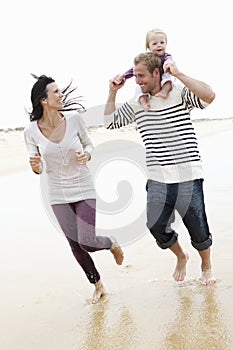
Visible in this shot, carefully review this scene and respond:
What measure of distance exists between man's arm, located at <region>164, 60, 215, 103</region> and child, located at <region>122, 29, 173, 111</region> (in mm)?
233

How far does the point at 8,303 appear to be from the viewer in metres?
4.19

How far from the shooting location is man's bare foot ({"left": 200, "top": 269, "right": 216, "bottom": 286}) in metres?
4.18

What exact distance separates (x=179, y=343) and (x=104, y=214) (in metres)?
3.88

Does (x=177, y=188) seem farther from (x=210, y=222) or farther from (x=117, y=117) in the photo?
(x=210, y=222)

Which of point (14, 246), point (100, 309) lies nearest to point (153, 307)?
point (100, 309)

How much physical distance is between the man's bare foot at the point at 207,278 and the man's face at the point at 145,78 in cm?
152

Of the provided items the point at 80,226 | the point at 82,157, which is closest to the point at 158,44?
the point at 82,157

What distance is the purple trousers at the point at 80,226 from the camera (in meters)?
4.06

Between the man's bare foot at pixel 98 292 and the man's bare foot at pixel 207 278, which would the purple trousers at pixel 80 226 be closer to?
the man's bare foot at pixel 98 292

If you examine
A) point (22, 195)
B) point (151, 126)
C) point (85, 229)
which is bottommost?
point (22, 195)

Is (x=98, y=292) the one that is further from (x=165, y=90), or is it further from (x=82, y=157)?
(x=165, y=90)

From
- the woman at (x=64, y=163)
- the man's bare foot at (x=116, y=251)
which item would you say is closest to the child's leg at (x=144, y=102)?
the woman at (x=64, y=163)

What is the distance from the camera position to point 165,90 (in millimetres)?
3938

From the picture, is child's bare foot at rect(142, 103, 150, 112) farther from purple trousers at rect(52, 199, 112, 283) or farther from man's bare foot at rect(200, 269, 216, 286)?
man's bare foot at rect(200, 269, 216, 286)
